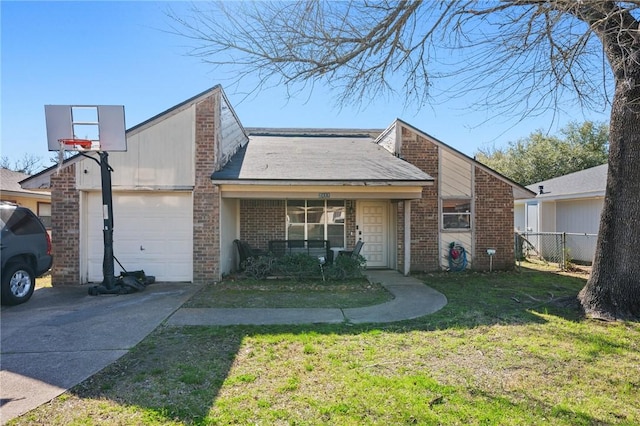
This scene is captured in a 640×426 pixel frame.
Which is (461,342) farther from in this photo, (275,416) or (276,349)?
(275,416)

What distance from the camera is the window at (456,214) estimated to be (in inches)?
439

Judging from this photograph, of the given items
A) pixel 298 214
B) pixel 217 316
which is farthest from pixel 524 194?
pixel 217 316

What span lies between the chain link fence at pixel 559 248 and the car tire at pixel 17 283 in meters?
14.0

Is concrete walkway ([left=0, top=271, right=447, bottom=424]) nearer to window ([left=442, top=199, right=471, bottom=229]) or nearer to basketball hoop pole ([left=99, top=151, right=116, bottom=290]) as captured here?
basketball hoop pole ([left=99, top=151, right=116, bottom=290])

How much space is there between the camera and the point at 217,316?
6141mm

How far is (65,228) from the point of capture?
895cm

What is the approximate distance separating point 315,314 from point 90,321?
12.3 ft

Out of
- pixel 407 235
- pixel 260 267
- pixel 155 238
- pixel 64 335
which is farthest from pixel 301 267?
pixel 64 335

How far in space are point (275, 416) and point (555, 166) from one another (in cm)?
3007

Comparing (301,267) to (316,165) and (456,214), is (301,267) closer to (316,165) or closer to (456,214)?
(316,165)

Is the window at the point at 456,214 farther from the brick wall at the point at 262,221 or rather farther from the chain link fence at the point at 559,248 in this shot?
the brick wall at the point at 262,221

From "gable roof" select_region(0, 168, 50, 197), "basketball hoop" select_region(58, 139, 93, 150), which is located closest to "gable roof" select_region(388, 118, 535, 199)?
"basketball hoop" select_region(58, 139, 93, 150)

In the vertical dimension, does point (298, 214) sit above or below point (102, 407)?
above

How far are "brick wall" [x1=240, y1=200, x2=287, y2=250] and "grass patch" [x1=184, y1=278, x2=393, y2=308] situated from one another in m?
2.53
